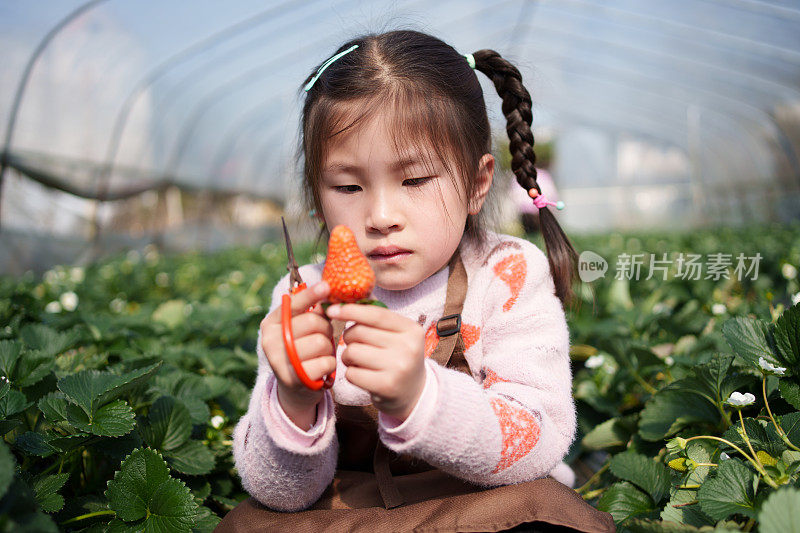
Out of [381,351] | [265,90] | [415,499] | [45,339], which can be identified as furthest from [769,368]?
[265,90]

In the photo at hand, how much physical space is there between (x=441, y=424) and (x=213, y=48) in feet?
30.6

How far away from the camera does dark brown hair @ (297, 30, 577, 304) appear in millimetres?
1293

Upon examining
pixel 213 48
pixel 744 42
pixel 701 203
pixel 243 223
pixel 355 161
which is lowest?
pixel 701 203

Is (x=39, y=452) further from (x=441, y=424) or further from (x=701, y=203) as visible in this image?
(x=701, y=203)

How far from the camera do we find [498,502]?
1.12 m

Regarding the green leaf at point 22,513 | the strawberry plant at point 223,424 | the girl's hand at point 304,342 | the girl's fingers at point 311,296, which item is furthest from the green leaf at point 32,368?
the girl's fingers at point 311,296

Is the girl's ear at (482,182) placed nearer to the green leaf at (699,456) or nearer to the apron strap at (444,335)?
the apron strap at (444,335)

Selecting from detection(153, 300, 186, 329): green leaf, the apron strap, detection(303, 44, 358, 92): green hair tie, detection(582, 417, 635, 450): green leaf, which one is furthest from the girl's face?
detection(153, 300, 186, 329): green leaf

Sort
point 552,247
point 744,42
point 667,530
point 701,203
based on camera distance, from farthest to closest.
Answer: point 701,203 → point 744,42 → point 552,247 → point 667,530

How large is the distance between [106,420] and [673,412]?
131 cm

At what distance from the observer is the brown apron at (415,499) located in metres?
1.08

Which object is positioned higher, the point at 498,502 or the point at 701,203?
the point at 498,502

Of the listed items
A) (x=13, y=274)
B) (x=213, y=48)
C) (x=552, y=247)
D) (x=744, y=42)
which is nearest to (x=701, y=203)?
(x=744, y=42)

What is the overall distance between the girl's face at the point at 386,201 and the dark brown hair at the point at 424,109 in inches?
1.3
